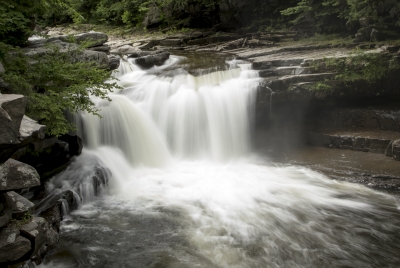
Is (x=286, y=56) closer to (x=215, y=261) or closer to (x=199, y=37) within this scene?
(x=199, y=37)

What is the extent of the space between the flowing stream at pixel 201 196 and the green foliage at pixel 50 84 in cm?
156

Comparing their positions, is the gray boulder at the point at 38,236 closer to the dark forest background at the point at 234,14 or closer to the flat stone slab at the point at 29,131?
the flat stone slab at the point at 29,131

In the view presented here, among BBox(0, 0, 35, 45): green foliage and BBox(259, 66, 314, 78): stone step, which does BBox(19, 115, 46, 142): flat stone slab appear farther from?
BBox(259, 66, 314, 78): stone step

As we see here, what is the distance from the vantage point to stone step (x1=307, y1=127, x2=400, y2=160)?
9505mm

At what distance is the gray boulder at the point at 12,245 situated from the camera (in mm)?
4672

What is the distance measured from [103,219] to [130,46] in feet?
40.9

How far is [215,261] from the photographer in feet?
18.0

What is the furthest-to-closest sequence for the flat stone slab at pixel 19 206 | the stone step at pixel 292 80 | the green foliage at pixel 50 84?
the stone step at pixel 292 80, the green foliage at pixel 50 84, the flat stone slab at pixel 19 206

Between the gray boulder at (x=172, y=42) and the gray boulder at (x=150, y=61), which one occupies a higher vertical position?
the gray boulder at (x=172, y=42)

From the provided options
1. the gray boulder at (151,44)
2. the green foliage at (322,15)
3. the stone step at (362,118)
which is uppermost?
the green foliage at (322,15)

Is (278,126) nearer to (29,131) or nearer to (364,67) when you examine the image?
(364,67)

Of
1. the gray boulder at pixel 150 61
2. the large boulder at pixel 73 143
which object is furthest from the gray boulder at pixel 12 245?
the gray boulder at pixel 150 61

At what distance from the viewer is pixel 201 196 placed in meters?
7.86

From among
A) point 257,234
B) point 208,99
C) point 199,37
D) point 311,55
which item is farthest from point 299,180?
point 199,37
